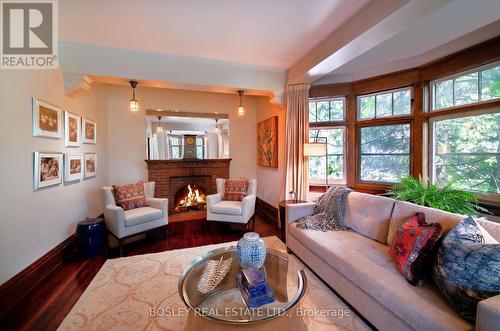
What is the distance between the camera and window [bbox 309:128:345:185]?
3623mm

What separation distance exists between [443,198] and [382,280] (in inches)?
57.4

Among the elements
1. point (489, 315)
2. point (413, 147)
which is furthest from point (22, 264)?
point (413, 147)

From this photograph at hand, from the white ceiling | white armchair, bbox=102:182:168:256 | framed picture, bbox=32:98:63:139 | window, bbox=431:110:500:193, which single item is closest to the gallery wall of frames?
framed picture, bbox=32:98:63:139

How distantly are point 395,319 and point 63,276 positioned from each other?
3.15 meters

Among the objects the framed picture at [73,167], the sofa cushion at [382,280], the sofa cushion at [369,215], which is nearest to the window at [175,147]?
the framed picture at [73,167]

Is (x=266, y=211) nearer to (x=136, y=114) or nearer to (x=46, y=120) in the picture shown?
(x=136, y=114)

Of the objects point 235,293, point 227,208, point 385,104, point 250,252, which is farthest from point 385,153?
point 235,293

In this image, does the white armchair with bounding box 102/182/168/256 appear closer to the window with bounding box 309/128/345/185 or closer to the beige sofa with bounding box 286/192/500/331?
the beige sofa with bounding box 286/192/500/331

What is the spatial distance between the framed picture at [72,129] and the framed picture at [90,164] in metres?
0.37

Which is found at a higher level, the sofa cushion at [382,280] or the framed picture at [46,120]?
the framed picture at [46,120]

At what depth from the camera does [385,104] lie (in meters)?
3.23

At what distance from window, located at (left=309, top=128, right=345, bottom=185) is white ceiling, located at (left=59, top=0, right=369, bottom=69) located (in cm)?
142

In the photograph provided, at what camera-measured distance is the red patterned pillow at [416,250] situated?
1.39 meters

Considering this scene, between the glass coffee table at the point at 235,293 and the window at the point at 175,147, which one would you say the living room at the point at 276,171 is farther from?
the window at the point at 175,147
